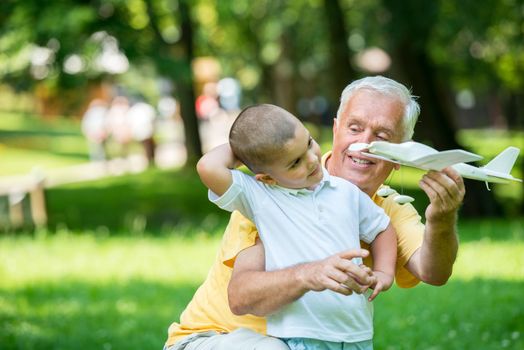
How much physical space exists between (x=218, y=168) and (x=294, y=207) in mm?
297

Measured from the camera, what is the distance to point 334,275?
→ 3113 mm

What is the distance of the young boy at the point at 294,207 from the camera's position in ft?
10.9

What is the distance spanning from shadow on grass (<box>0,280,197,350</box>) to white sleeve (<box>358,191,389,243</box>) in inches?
137

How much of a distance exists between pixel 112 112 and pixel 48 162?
3.13 m

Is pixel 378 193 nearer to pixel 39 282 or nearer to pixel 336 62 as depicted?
pixel 39 282

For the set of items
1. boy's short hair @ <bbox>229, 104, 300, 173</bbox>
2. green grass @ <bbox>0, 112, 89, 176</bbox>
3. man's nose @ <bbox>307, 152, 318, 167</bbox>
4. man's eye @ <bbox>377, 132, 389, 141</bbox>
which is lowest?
green grass @ <bbox>0, 112, 89, 176</bbox>

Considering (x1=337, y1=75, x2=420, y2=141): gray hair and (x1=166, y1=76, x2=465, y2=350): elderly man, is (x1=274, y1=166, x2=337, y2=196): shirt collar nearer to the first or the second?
(x1=166, y1=76, x2=465, y2=350): elderly man

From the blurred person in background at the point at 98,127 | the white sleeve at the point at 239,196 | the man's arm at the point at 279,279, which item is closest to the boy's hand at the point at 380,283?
the man's arm at the point at 279,279

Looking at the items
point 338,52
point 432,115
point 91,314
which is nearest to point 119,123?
point 338,52

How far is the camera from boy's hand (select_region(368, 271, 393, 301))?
3.27 metres

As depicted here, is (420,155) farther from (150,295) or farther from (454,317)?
(150,295)

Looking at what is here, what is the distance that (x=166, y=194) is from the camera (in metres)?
19.6

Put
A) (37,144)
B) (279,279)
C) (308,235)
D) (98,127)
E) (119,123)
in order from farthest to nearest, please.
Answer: (37,144)
(119,123)
(98,127)
(308,235)
(279,279)

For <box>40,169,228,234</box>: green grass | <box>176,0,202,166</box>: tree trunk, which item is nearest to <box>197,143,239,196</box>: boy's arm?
<box>40,169,228,234</box>: green grass
